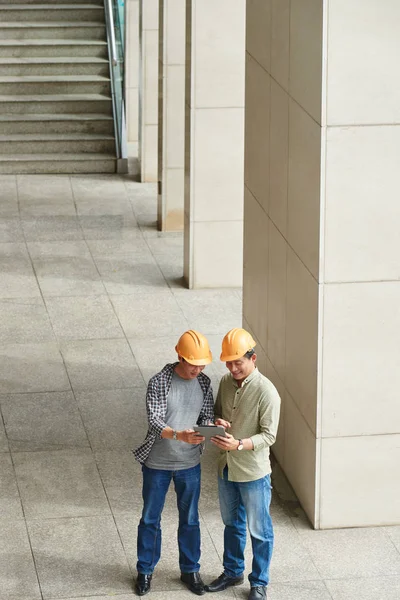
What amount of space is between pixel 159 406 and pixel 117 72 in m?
13.9

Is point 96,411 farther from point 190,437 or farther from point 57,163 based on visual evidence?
point 57,163

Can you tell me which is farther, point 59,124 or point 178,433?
point 59,124

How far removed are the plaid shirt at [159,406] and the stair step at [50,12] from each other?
15.5 meters

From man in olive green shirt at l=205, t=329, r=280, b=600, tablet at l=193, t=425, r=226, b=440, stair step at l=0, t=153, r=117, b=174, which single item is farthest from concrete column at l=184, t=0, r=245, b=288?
tablet at l=193, t=425, r=226, b=440

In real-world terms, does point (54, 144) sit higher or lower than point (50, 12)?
lower

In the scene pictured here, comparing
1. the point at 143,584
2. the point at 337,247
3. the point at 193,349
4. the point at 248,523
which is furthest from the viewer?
the point at 337,247

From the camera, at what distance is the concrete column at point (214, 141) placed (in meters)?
13.7

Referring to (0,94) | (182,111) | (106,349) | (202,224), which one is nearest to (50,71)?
(0,94)

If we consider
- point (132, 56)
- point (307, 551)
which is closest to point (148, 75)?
point (132, 56)

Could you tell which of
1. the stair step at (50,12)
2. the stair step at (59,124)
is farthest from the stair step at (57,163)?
the stair step at (50,12)

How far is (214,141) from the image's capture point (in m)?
14.0

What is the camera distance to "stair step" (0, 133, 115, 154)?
20.0 metres

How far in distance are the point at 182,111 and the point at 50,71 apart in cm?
600

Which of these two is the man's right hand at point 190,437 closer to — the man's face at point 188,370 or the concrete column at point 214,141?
the man's face at point 188,370
